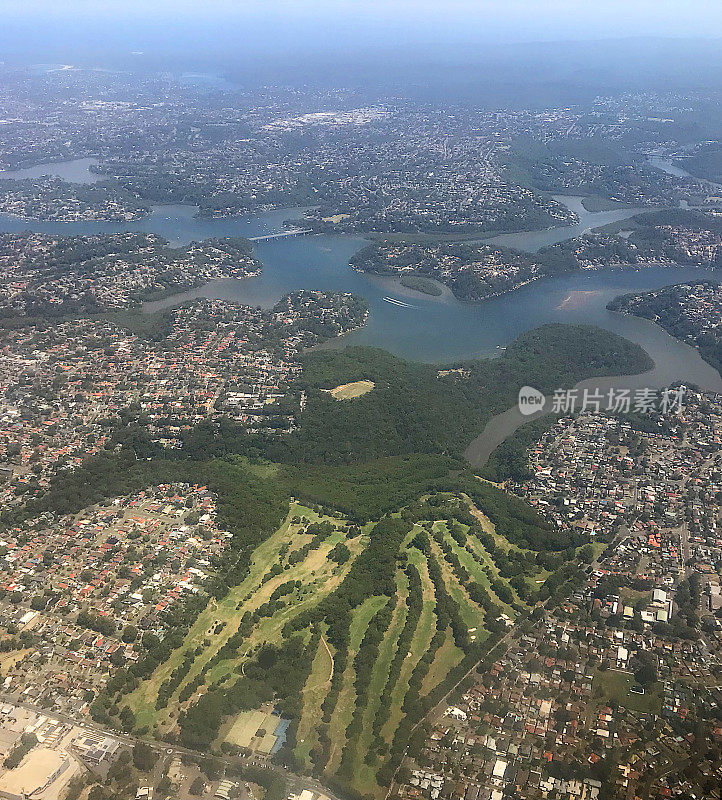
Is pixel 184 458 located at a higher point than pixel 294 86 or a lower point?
lower

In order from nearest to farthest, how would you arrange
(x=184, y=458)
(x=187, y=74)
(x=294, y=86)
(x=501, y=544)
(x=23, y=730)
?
1. (x=23, y=730)
2. (x=501, y=544)
3. (x=184, y=458)
4. (x=294, y=86)
5. (x=187, y=74)

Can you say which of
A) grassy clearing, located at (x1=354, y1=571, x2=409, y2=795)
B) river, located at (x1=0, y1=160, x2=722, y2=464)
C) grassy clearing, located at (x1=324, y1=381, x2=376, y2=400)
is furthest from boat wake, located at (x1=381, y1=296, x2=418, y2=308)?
grassy clearing, located at (x1=354, y1=571, x2=409, y2=795)

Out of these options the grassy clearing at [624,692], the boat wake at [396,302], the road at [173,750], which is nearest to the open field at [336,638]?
the road at [173,750]

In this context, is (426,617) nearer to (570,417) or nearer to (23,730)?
(23,730)

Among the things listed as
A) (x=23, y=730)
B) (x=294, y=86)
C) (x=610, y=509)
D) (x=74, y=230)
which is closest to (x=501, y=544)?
(x=610, y=509)

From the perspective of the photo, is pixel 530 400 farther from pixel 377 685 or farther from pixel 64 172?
pixel 64 172

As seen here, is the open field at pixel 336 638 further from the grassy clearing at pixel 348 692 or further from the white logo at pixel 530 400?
the white logo at pixel 530 400

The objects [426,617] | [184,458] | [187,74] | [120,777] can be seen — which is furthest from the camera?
[187,74]
